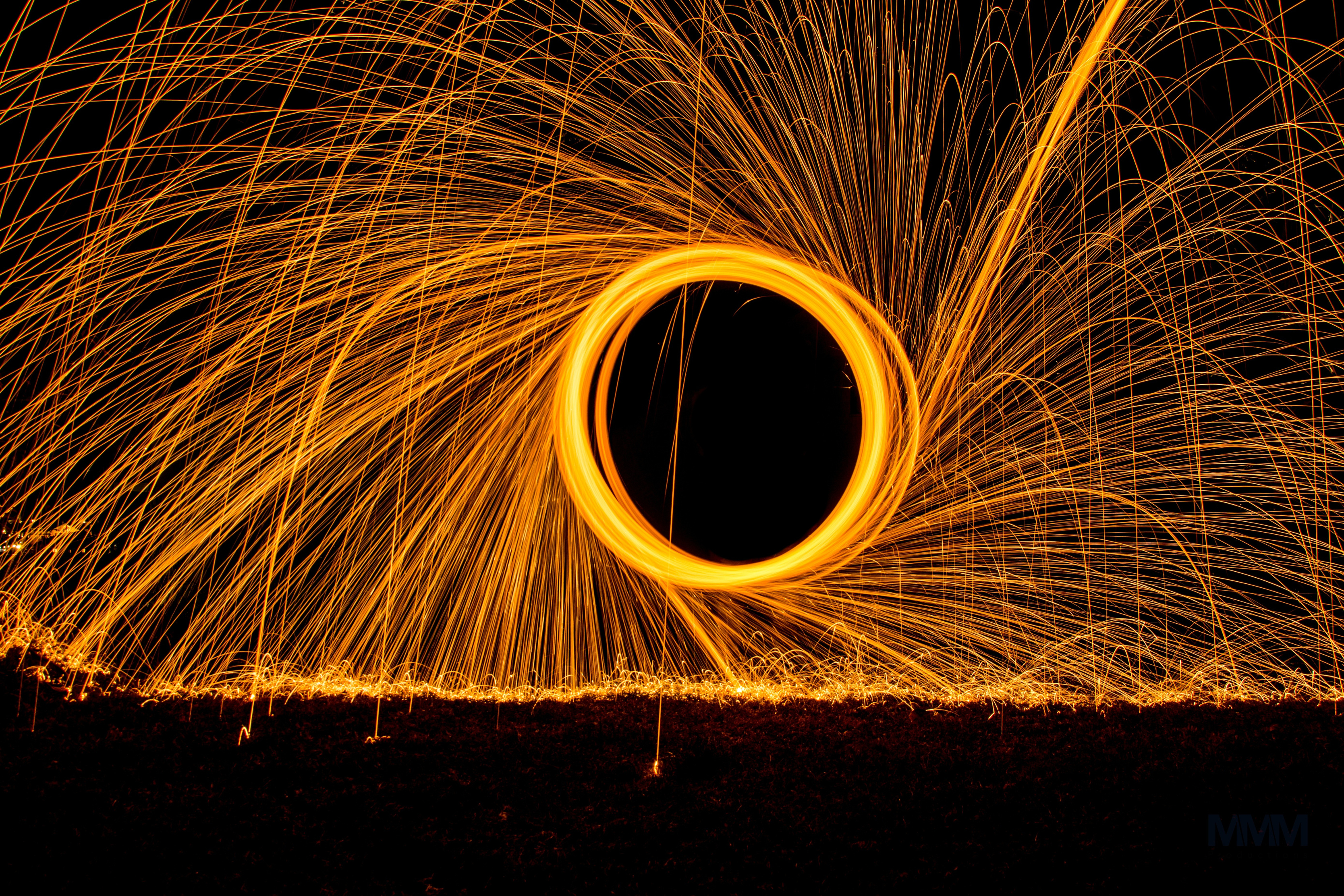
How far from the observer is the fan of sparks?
594cm

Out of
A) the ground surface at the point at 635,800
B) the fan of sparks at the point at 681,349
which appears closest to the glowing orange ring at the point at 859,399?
the fan of sparks at the point at 681,349

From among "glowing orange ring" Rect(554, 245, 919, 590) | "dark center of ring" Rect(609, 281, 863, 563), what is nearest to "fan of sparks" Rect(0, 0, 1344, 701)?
"glowing orange ring" Rect(554, 245, 919, 590)

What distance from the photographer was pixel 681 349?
6566mm

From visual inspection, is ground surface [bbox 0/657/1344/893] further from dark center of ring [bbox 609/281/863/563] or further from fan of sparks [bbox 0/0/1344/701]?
dark center of ring [bbox 609/281/863/563]

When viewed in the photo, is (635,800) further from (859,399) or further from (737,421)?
(737,421)

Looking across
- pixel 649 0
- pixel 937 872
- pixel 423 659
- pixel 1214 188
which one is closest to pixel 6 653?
pixel 423 659

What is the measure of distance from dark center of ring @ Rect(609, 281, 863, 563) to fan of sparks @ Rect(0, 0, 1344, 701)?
66 cm

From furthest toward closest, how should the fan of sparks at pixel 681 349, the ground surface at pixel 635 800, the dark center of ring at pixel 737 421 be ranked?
1. the dark center of ring at pixel 737 421
2. the fan of sparks at pixel 681 349
3. the ground surface at pixel 635 800

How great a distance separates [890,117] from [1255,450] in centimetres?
422

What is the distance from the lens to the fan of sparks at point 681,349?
5.94 m

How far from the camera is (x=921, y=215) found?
663 cm

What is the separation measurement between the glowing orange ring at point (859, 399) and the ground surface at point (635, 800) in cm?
134

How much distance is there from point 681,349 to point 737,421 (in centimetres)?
107

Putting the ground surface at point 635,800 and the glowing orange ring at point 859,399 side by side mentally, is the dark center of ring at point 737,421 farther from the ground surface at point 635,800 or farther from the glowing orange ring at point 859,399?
the ground surface at point 635,800
